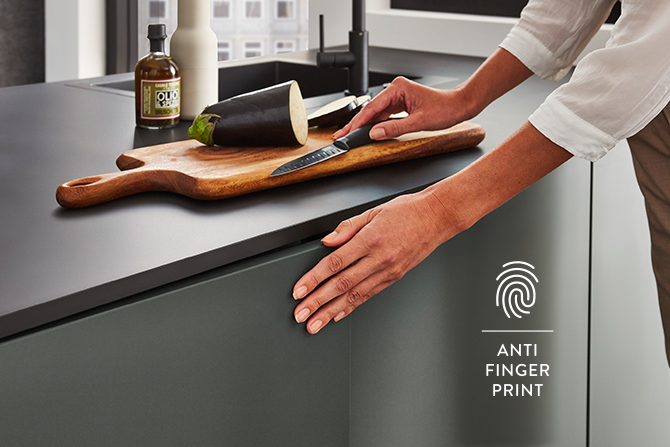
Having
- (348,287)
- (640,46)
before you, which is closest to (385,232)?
(348,287)

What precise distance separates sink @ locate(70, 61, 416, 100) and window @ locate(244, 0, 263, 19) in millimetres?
1291

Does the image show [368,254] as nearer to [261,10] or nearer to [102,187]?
[102,187]

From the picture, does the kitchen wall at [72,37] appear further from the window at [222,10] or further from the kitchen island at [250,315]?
the kitchen island at [250,315]

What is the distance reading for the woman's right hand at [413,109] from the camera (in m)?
1.04

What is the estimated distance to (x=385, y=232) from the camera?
775 mm

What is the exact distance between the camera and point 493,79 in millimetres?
1160

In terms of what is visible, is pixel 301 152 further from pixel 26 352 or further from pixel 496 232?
pixel 26 352

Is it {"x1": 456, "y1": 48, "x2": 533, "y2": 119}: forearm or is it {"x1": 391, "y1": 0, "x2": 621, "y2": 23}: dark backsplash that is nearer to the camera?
{"x1": 456, "y1": 48, "x2": 533, "y2": 119}: forearm

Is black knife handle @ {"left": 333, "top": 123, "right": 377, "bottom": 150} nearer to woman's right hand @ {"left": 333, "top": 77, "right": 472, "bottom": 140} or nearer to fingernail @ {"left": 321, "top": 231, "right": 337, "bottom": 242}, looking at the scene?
woman's right hand @ {"left": 333, "top": 77, "right": 472, "bottom": 140}

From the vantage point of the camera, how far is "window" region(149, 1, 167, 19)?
10.6 ft

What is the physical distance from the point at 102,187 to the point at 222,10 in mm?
2467

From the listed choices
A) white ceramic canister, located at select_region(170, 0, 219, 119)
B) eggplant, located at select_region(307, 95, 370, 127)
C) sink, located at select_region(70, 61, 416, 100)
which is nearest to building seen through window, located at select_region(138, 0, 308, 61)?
sink, located at select_region(70, 61, 416, 100)

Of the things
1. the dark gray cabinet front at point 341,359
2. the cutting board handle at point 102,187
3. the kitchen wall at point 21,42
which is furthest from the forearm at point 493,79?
the kitchen wall at point 21,42

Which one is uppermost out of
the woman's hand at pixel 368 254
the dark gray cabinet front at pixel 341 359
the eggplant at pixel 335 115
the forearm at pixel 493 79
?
the forearm at pixel 493 79
